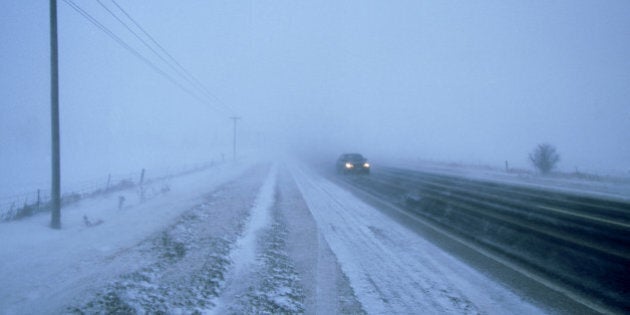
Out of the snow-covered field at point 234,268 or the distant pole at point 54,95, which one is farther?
the distant pole at point 54,95

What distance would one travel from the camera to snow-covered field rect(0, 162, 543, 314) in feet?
14.6

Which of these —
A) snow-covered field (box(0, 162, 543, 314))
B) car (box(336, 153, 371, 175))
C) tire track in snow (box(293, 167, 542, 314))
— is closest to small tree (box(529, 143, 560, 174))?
car (box(336, 153, 371, 175))

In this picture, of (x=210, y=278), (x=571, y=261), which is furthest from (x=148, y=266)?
(x=571, y=261)

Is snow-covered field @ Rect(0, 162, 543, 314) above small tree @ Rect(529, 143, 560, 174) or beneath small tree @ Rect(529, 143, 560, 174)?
beneath

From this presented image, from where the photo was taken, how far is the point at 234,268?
19.5ft

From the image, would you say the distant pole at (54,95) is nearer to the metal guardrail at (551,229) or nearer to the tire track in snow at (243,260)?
the tire track in snow at (243,260)

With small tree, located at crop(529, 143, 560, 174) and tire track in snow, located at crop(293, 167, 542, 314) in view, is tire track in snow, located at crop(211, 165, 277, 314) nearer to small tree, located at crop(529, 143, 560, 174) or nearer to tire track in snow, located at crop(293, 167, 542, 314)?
tire track in snow, located at crop(293, 167, 542, 314)

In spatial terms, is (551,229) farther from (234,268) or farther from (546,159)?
(546,159)

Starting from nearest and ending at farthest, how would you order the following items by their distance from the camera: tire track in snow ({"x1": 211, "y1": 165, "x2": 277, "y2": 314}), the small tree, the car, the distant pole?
tire track in snow ({"x1": 211, "y1": 165, "x2": 277, "y2": 314}) < the distant pole < the small tree < the car

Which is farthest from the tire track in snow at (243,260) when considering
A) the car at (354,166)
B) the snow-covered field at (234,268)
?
the car at (354,166)

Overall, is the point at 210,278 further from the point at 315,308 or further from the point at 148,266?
the point at 315,308

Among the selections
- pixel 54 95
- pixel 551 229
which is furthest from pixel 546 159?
pixel 54 95

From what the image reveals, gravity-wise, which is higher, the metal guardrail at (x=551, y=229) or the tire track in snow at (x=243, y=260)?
the metal guardrail at (x=551, y=229)

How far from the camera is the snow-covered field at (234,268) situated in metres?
4.46
